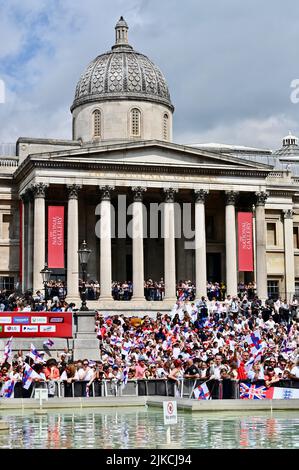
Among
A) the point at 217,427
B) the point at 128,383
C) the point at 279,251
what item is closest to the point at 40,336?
the point at 128,383

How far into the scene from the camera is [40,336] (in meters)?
38.6

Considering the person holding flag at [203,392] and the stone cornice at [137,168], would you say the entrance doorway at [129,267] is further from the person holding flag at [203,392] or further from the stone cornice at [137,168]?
the person holding flag at [203,392]

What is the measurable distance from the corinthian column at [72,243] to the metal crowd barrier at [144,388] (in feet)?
82.0

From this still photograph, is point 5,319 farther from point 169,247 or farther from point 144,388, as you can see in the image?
point 169,247

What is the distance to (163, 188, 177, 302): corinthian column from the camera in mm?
56406

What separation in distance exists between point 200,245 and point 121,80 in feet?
45.7

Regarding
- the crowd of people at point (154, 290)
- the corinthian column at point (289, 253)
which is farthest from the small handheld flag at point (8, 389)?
the corinthian column at point (289, 253)

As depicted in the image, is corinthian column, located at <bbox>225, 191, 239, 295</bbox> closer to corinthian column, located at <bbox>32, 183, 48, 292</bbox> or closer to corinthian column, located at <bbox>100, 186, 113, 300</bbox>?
corinthian column, located at <bbox>100, 186, 113, 300</bbox>

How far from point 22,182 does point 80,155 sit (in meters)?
6.06

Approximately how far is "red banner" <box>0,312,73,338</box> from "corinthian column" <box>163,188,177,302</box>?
17.6 metres

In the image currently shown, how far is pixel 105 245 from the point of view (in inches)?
2212

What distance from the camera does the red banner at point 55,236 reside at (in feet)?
181
